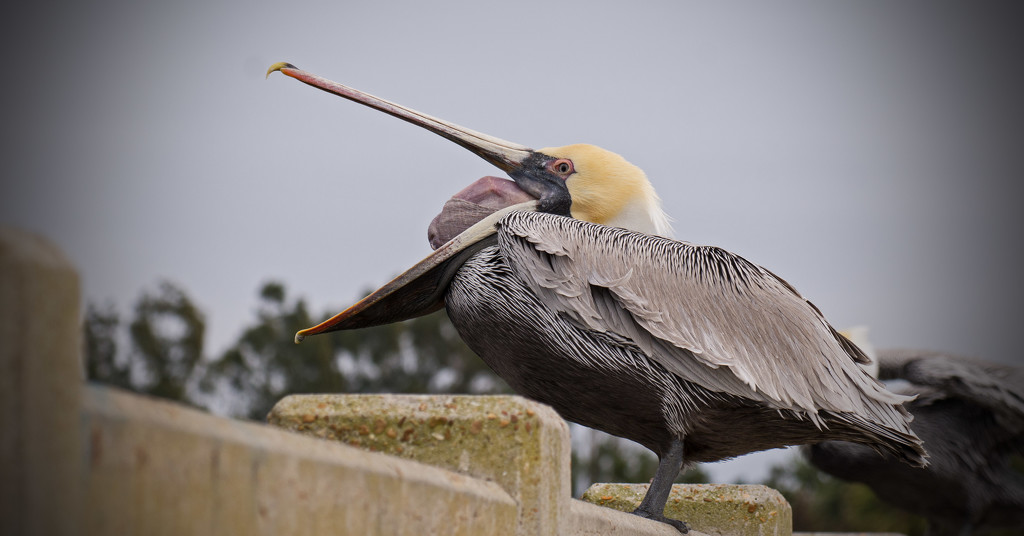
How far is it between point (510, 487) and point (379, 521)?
0.52m

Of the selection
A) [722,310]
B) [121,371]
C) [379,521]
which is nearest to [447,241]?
[722,310]

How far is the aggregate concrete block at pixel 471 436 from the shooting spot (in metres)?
2.35

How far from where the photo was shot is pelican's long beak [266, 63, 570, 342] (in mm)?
3908

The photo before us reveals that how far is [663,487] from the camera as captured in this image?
3.66 meters

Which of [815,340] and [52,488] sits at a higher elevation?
[52,488]

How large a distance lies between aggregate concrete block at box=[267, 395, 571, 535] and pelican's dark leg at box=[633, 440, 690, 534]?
4.31 feet

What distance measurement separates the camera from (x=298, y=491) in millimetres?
1691

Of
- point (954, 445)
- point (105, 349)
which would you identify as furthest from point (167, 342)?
point (954, 445)

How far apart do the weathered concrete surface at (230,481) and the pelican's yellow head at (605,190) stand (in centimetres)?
241

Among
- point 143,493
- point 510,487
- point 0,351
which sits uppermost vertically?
point 0,351

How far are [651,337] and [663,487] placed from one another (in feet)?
1.87

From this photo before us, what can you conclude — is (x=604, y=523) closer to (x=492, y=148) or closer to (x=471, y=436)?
(x=471, y=436)

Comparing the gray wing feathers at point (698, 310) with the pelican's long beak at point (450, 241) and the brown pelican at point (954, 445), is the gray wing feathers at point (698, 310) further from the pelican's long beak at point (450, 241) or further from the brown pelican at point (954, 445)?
the brown pelican at point (954, 445)

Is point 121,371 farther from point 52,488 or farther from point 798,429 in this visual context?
point 52,488
